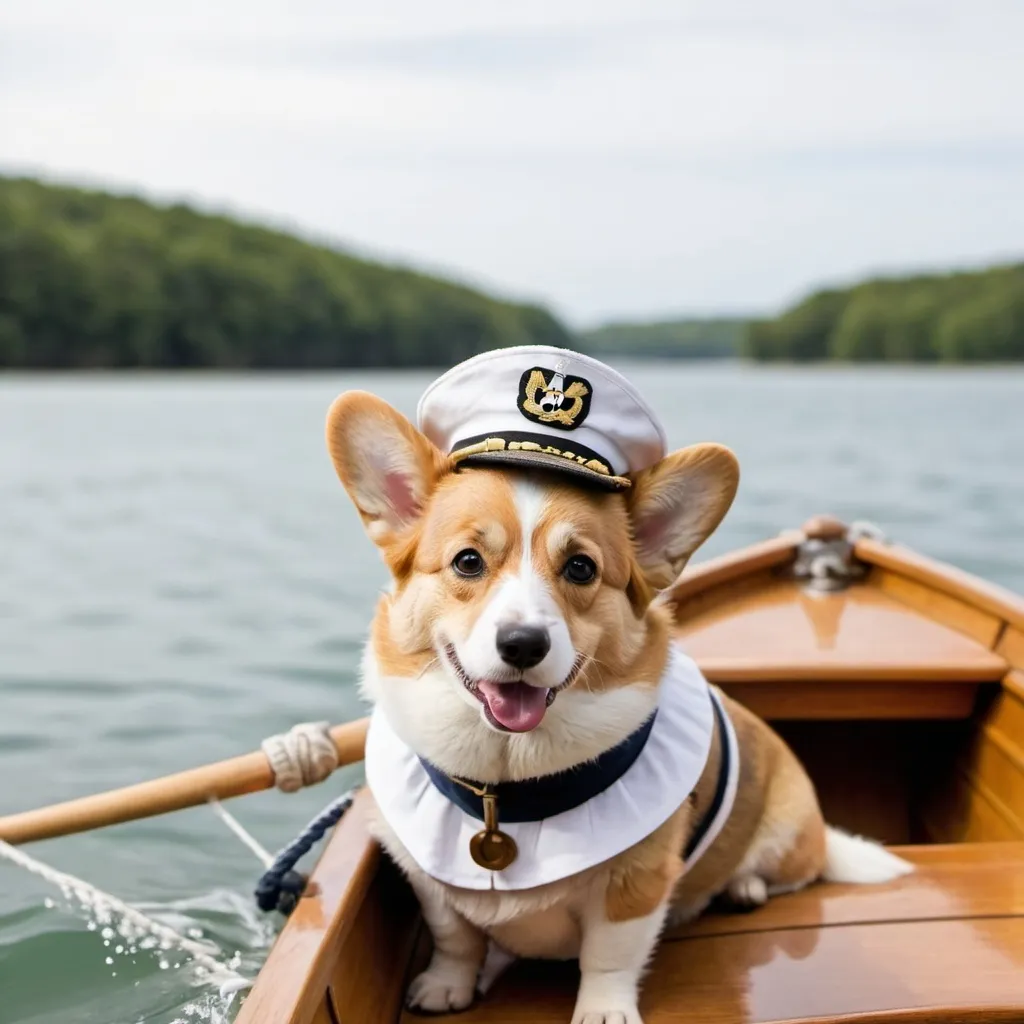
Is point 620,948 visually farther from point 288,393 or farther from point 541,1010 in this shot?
point 288,393

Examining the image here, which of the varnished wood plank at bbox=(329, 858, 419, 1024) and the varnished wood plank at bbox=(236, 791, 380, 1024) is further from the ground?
the varnished wood plank at bbox=(236, 791, 380, 1024)

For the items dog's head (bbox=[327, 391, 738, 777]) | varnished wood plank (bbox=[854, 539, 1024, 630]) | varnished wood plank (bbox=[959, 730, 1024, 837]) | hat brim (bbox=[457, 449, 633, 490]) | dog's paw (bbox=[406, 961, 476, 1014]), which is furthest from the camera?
varnished wood plank (bbox=[854, 539, 1024, 630])

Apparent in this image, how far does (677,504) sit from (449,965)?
101 cm

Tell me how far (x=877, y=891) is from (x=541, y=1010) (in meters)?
0.88

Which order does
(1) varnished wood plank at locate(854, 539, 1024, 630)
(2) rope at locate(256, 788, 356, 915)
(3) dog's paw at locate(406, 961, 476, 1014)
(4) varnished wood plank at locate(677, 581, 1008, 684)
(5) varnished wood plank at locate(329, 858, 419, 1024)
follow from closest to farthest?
(5) varnished wood plank at locate(329, 858, 419, 1024), (3) dog's paw at locate(406, 961, 476, 1014), (2) rope at locate(256, 788, 356, 915), (4) varnished wood plank at locate(677, 581, 1008, 684), (1) varnished wood plank at locate(854, 539, 1024, 630)

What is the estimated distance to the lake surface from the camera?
336cm

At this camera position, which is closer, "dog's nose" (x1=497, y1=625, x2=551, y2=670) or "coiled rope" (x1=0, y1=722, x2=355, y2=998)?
"dog's nose" (x1=497, y1=625, x2=551, y2=670)

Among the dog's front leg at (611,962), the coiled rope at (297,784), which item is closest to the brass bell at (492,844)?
the dog's front leg at (611,962)

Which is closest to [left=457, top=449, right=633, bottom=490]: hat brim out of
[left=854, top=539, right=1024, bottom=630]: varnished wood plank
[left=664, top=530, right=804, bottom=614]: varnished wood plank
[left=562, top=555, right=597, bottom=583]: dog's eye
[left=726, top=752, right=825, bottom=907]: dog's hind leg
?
[left=562, top=555, right=597, bottom=583]: dog's eye

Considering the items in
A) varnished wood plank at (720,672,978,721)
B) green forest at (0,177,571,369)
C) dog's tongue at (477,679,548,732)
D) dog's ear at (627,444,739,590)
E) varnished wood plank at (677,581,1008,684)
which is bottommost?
green forest at (0,177,571,369)

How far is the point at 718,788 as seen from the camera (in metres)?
2.21

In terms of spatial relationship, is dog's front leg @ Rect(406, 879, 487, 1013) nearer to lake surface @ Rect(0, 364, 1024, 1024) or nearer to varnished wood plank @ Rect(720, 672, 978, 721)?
lake surface @ Rect(0, 364, 1024, 1024)

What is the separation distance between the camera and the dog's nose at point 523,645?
1.55m

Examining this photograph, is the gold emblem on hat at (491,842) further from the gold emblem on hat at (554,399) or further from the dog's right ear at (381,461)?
the gold emblem on hat at (554,399)
